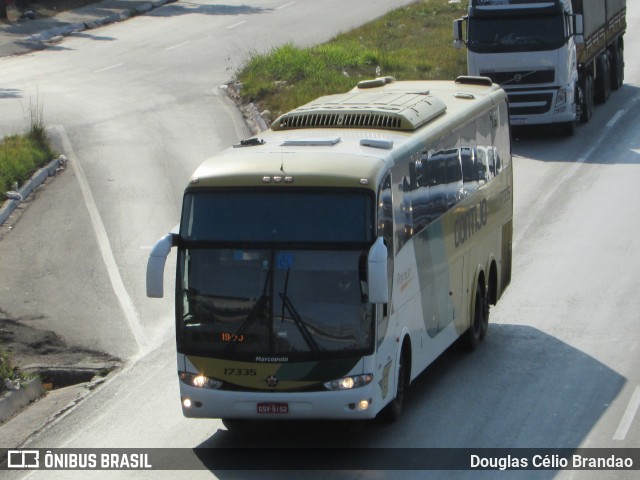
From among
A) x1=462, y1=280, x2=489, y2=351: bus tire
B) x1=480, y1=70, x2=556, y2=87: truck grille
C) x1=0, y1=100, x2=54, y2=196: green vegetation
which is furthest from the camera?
x1=480, y1=70, x2=556, y2=87: truck grille

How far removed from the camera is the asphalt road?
43.5 ft

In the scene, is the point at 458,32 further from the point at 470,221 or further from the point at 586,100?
the point at 470,221

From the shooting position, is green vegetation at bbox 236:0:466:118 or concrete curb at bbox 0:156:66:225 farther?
green vegetation at bbox 236:0:466:118

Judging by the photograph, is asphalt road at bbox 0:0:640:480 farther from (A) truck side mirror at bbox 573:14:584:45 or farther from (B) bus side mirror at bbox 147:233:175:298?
(A) truck side mirror at bbox 573:14:584:45

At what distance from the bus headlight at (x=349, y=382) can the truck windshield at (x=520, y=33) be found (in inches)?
764

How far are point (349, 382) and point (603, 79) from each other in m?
25.1

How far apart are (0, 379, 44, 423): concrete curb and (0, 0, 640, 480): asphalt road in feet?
2.90

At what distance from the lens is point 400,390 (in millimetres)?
13336

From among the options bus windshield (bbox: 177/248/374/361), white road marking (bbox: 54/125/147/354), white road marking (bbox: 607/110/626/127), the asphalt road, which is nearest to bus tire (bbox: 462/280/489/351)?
the asphalt road

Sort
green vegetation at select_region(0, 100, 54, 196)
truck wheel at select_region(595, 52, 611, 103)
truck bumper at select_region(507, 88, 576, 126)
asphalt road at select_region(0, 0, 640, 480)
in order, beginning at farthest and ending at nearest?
truck wheel at select_region(595, 52, 611, 103) < truck bumper at select_region(507, 88, 576, 126) < green vegetation at select_region(0, 100, 54, 196) < asphalt road at select_region(0, 0, 640, 480)

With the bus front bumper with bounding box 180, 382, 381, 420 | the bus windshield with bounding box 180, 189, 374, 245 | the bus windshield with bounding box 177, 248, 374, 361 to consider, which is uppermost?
the bus windshield with bounding box 180, 189, 374, 245

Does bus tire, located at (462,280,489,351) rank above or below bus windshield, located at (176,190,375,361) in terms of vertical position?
below

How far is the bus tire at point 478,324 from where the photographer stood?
1621 centimetres

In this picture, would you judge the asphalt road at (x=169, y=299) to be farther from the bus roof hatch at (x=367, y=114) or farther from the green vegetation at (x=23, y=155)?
the bus roof hatch at (x=367, y=114)
